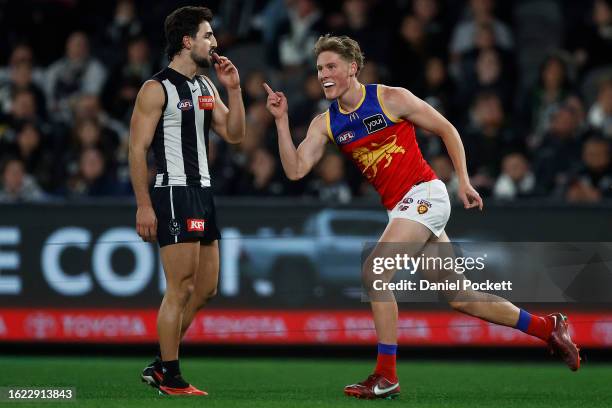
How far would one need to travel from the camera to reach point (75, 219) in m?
12.3

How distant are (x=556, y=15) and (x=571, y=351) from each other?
8.61m

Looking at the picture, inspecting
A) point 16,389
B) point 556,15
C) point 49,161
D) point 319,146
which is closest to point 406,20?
point 556,15

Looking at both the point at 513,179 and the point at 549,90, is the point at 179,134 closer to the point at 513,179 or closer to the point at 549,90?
the point at 513,179

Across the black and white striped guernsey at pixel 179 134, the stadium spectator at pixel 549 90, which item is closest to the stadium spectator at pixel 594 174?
the stadium spectator at pixel 549 90

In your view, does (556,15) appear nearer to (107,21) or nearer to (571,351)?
(107,21)

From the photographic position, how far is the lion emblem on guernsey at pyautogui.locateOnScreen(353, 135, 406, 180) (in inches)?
340

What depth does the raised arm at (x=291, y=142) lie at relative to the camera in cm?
842

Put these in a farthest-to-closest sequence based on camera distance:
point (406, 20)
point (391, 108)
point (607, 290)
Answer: point (406, 20), point (607, 290), point (391, 108)

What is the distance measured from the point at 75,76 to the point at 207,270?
8.09 m

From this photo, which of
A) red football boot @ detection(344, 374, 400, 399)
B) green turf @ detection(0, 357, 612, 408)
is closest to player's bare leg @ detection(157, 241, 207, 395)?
green turf @ detection(0, 357, 612, 408)

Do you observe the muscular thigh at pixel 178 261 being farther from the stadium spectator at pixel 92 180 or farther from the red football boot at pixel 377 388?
the stadium spectator at pixel 92 180

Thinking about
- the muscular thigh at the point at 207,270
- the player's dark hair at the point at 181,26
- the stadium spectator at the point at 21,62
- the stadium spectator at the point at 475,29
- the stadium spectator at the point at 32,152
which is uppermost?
the stadium spectator at the point at 475,29

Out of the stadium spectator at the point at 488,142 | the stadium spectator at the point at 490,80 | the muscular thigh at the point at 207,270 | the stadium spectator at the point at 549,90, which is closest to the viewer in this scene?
the muscular thigh at the point at 207,270

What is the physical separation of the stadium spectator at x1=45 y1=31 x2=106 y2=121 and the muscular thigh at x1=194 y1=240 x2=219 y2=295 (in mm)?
7793
